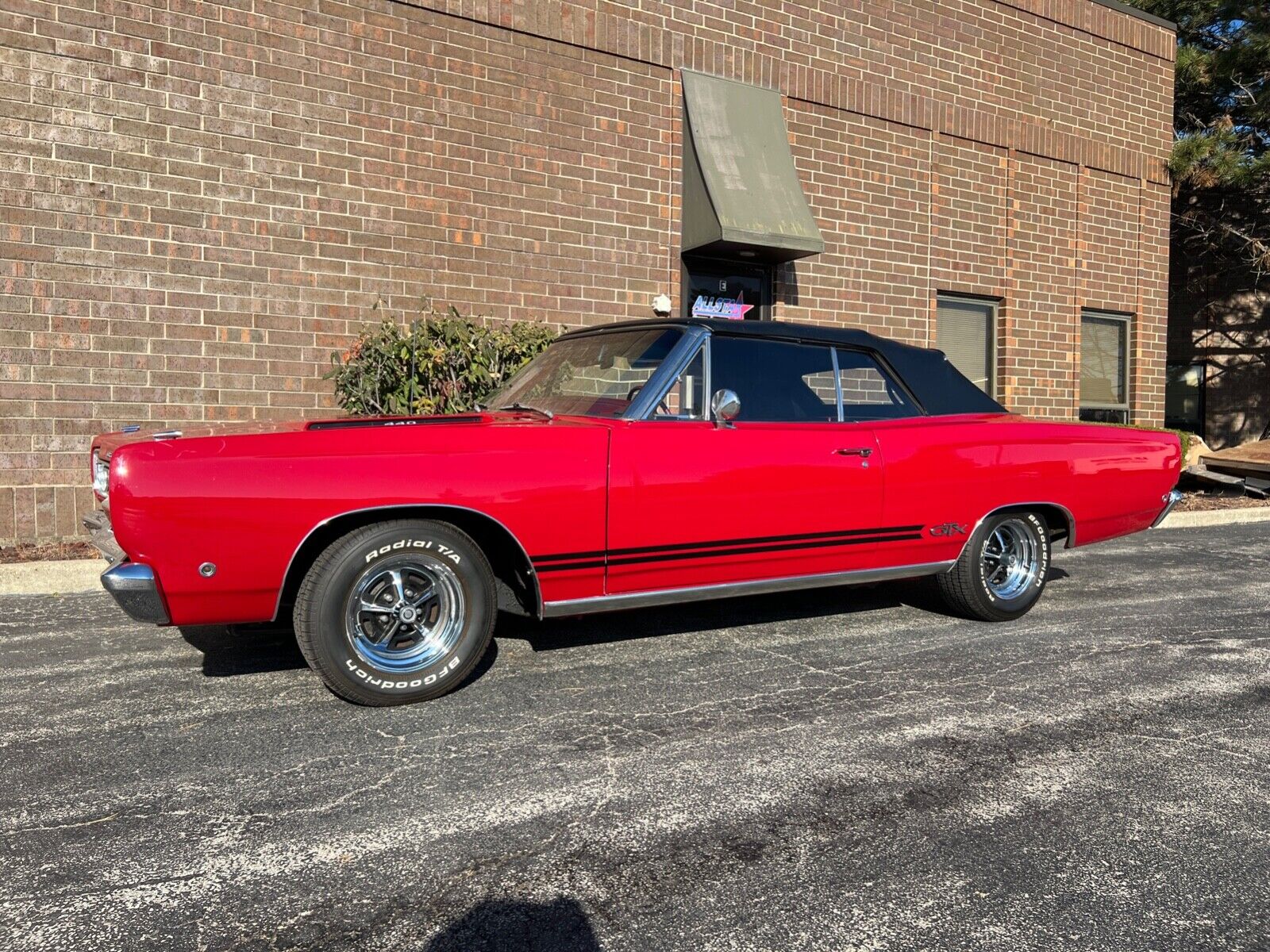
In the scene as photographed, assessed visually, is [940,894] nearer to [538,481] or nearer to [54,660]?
[538,481]

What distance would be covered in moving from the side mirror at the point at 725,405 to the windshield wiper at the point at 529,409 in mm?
751

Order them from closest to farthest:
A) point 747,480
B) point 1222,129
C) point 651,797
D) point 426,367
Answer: point 651,797 → point 747,480 → point 426,367 → point 1222,129

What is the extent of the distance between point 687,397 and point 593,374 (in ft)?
1.68

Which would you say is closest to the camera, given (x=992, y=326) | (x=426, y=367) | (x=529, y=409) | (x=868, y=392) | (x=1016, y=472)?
(x=529, y=409)

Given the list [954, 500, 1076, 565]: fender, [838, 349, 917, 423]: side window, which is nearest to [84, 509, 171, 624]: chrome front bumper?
[838, 349, 917, 423]: side window

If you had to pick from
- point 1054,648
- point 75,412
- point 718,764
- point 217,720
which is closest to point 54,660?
point 217,720

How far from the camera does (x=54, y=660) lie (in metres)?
4.16

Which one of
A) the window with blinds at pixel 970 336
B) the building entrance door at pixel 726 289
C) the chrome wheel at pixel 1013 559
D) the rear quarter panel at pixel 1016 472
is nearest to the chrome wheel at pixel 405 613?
the rear quarter panel at pixel 1016 472

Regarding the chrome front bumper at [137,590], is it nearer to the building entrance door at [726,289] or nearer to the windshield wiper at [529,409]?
the windshield wiper at [529,409]

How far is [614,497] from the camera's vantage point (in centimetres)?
377

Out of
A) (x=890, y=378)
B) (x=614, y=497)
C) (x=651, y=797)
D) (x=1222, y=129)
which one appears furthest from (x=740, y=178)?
(x=1222, y=129)

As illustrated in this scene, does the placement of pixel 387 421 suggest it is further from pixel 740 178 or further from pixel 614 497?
pixel 740 178

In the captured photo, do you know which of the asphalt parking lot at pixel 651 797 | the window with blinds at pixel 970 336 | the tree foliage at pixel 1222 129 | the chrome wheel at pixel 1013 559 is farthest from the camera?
the tree foliage at pixel 1222 129

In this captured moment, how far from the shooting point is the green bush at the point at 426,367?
24.2ft
